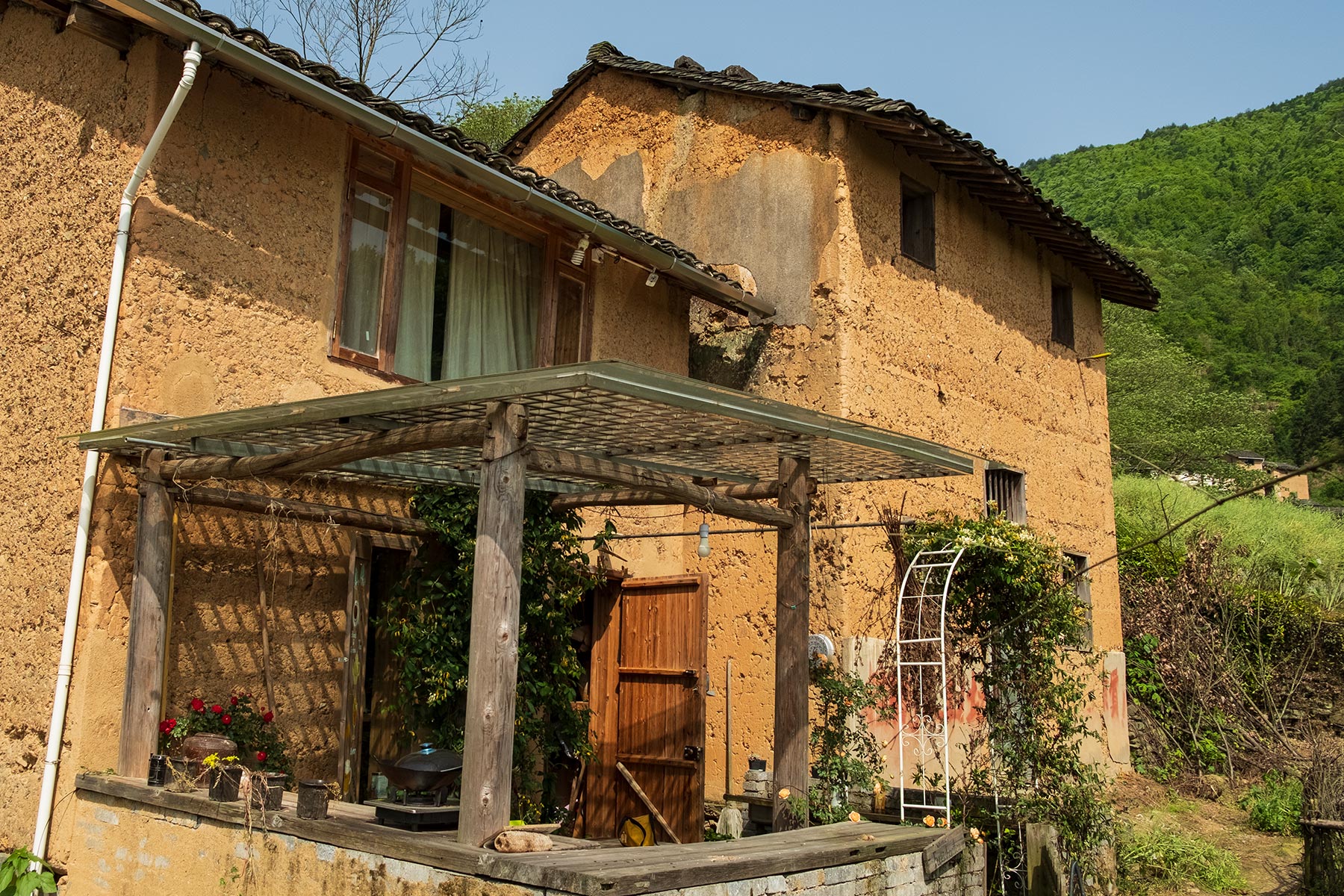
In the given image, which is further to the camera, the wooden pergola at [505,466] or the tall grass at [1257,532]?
the tall grass at [1257,532]

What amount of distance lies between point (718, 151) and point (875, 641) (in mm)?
4830

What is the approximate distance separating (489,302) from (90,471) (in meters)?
3.27

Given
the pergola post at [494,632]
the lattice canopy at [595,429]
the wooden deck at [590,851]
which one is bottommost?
the wooden deck at [590,851]

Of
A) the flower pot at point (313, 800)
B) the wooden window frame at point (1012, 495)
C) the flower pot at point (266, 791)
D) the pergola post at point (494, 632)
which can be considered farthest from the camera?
the wooden window frame at point (1012, 495)

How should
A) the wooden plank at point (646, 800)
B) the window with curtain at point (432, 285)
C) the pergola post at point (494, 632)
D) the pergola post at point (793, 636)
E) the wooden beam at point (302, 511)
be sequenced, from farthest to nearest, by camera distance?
the wooden plank at point (646, 800), the window with curtain at point (432, 285), the pergola post at point (793, 636), the wooden beam at point (302, 511), the pergola post at point (494, 632)

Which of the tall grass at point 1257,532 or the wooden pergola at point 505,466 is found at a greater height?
the tall grass at point 1257,532

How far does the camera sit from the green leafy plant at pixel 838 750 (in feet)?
24.5

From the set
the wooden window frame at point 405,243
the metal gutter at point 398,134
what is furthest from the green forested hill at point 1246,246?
the wooden window frame at point 405,243

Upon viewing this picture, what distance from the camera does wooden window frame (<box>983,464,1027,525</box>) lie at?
11.4 metres

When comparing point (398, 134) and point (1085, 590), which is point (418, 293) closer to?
point (398, 134)

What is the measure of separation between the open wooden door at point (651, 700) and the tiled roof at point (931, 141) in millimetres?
4234

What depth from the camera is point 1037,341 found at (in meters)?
12.6

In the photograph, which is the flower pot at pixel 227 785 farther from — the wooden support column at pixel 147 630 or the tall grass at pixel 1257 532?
the tall grass at pixel 1257 532

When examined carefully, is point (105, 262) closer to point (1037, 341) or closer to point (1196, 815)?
point (1037, 341)
